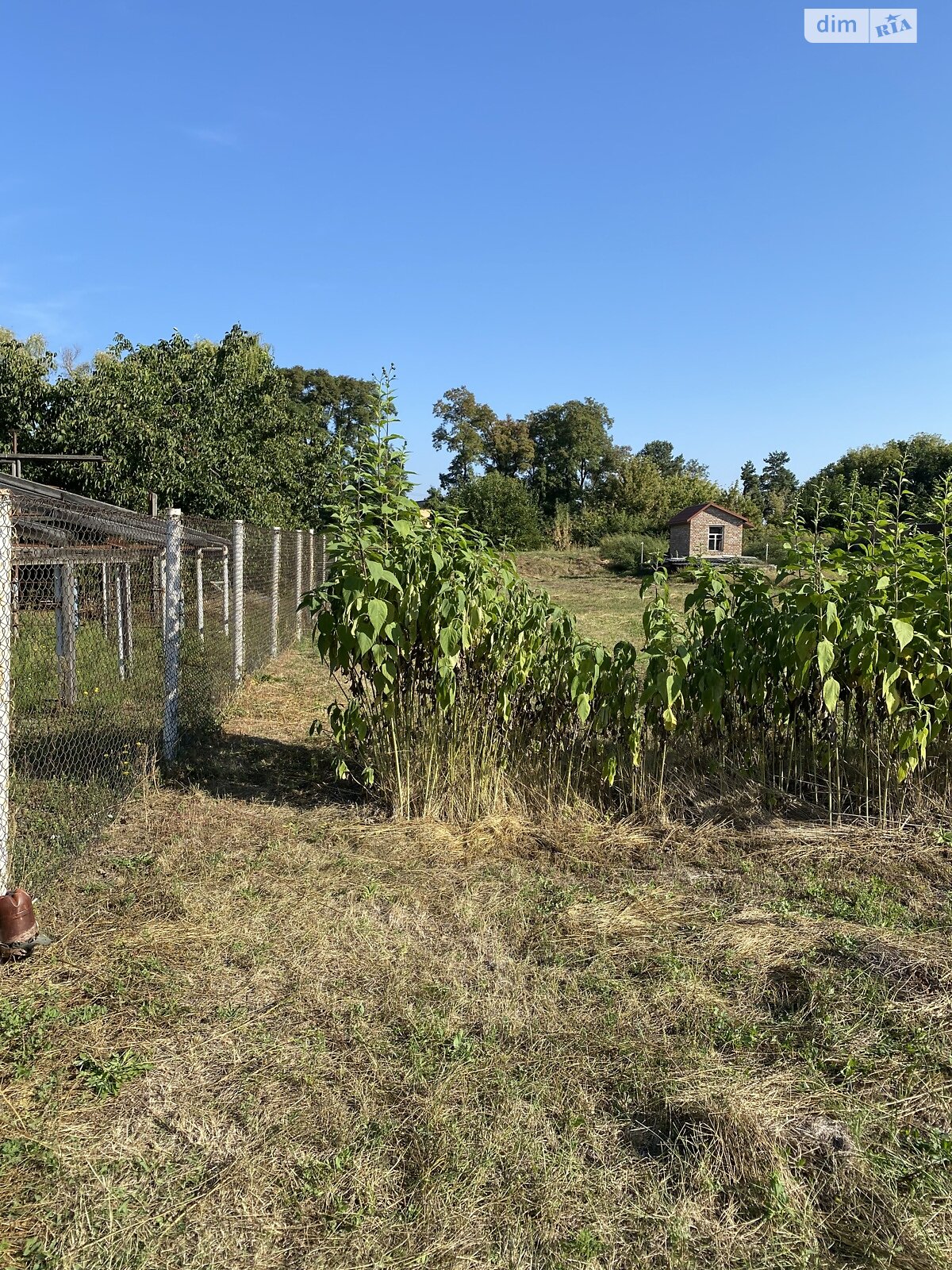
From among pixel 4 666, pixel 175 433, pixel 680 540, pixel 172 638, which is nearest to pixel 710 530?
pixel 680 540

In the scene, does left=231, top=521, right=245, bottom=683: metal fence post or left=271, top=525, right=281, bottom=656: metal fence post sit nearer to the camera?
left=231, top=521, right=245, bottom=683: metal fence post

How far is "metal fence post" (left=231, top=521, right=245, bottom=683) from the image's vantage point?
25.7ft

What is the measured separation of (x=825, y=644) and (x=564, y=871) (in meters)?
1.60

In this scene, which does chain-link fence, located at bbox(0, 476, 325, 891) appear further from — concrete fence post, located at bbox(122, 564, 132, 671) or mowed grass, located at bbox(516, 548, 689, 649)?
mowed grass, located at bbox(516, 548, 689, 649)

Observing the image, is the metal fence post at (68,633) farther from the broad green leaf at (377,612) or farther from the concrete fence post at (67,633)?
the broad green leaf at (377,612)

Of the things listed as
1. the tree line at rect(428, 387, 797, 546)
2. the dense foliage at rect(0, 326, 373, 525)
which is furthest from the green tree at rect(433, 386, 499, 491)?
the dense foliage at rect(0, 326, 373, 525)

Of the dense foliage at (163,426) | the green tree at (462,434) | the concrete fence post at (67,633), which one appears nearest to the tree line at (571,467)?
the green tree at (462,434)

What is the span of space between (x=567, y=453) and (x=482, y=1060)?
2162 inches

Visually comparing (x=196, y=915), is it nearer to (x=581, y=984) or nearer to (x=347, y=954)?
(x=347, y=954)

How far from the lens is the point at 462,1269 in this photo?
5.79ft

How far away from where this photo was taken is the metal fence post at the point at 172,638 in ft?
18.1

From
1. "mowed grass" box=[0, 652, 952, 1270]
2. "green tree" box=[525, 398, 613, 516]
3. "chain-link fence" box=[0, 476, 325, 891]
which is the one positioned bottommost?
"mowed grass" box=[0, 652, 952, 1270]

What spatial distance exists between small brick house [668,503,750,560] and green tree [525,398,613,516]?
1512 cm

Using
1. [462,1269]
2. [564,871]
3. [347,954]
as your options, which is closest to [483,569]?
[564,871]
